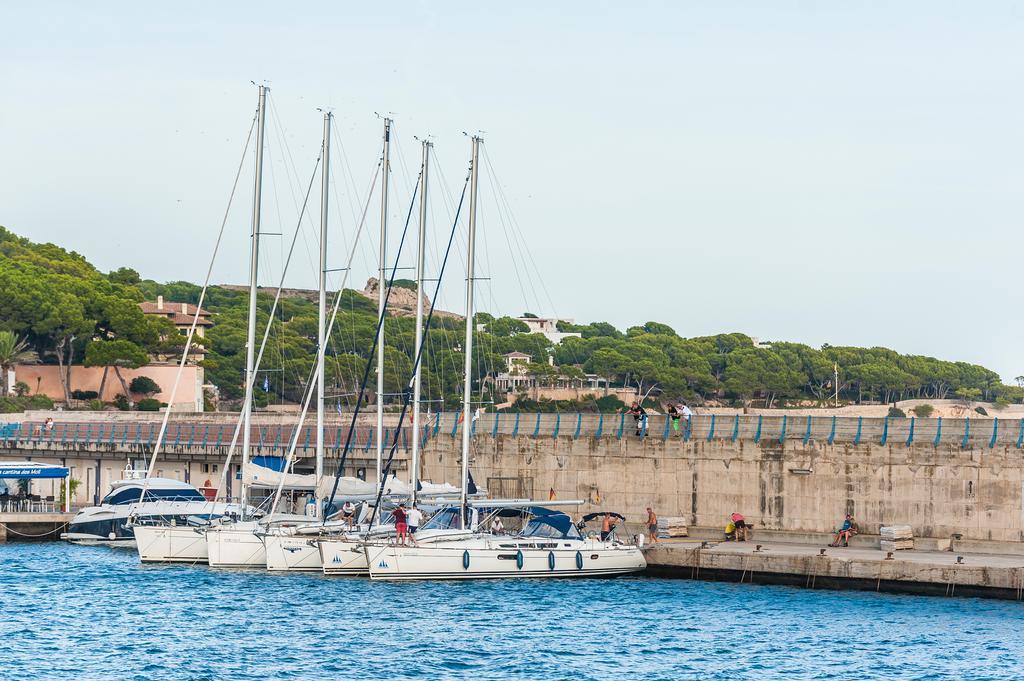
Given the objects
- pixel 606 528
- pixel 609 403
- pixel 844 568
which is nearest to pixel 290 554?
pixel 606 528

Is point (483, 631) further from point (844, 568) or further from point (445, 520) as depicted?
point (844, 568)

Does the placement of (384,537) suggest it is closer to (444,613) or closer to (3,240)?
(444,613)

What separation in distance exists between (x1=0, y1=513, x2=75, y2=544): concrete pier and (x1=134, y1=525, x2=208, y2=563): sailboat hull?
1199 cm

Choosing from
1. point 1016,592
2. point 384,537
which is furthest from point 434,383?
point 1016,592

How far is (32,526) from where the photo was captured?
64.3 meters

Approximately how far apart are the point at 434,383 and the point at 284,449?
49.4 meters

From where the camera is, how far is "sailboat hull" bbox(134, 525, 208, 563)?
174ft

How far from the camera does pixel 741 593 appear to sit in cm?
4594

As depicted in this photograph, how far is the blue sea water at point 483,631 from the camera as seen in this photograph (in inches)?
1421

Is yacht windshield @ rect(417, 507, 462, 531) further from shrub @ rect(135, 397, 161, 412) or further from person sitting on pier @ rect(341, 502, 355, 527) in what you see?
shrub @ rect(135, 397, 161, 412)

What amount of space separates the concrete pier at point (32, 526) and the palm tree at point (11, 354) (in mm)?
46845

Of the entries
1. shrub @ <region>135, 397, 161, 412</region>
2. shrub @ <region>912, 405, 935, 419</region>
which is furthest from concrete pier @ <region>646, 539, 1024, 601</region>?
shrub @ <region>912, 405, 935, 419</region>

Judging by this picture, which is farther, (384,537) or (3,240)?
(3,240)

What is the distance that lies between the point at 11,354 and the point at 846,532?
7591 centimetres
